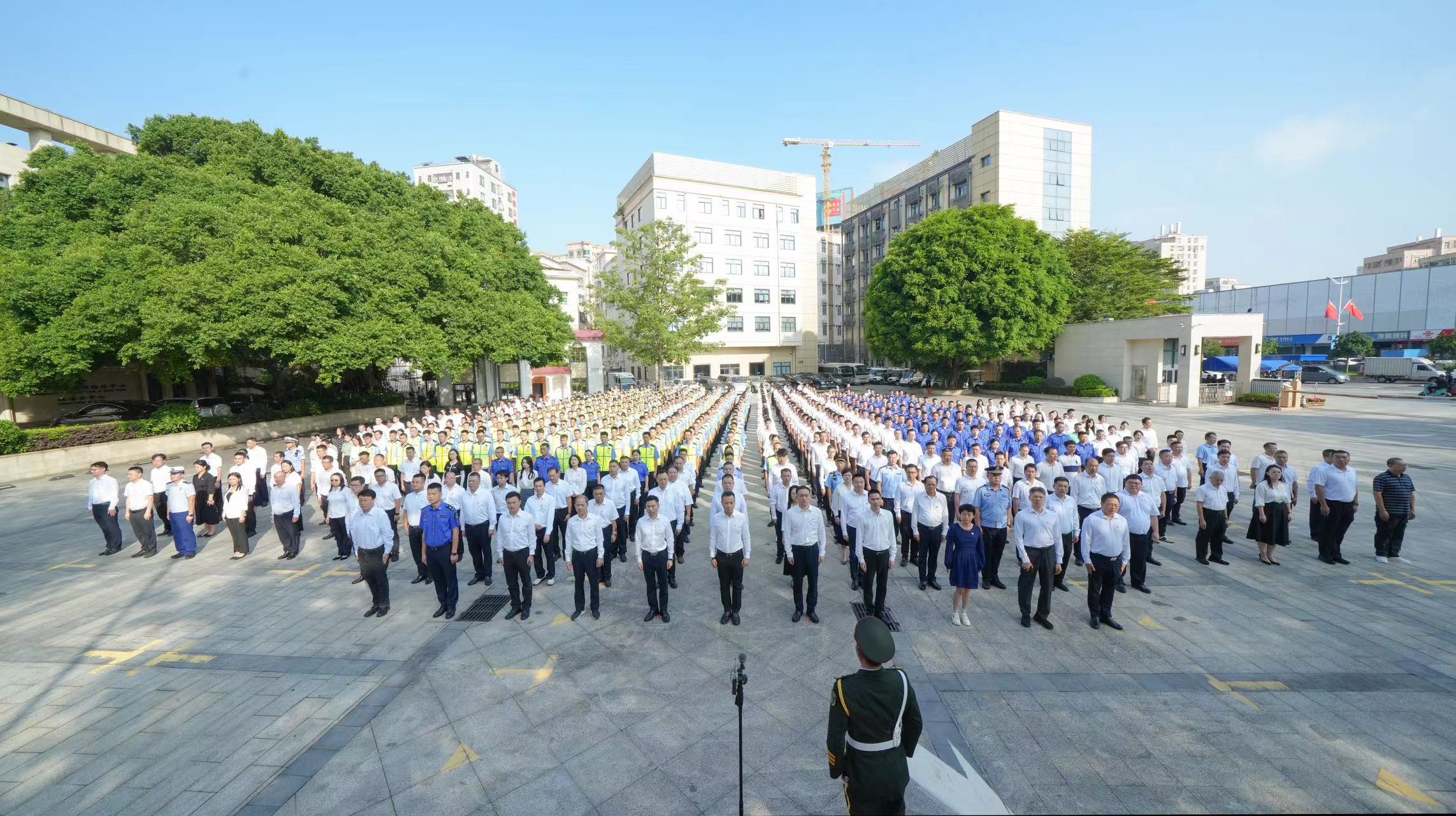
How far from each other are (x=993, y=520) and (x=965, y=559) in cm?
142

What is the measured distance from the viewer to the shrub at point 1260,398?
2802 cm

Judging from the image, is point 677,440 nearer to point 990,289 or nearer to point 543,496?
point 543,496

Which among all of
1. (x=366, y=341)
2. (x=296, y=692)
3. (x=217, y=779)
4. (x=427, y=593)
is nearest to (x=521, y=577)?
(x=427, y=593)

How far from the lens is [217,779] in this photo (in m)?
4.74

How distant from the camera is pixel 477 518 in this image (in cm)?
827

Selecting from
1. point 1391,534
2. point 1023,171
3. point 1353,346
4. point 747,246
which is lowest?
point 1391,534

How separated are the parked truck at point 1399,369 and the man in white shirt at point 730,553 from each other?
5756 cm

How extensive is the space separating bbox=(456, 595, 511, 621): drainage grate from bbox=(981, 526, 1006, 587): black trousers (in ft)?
21.6

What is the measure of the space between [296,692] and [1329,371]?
6201 cm

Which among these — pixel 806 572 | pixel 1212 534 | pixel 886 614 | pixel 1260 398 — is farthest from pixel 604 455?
pixel 1260 398

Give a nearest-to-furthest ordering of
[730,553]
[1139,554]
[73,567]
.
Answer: [730,553] → [1139,554] → [73,567]

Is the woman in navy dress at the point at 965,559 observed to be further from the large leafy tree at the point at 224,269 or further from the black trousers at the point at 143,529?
the large leafy tree at the point at 224,269

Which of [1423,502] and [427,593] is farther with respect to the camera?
[1423,502]

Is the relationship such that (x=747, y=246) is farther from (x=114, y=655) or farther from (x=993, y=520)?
(x=114, y=655)
